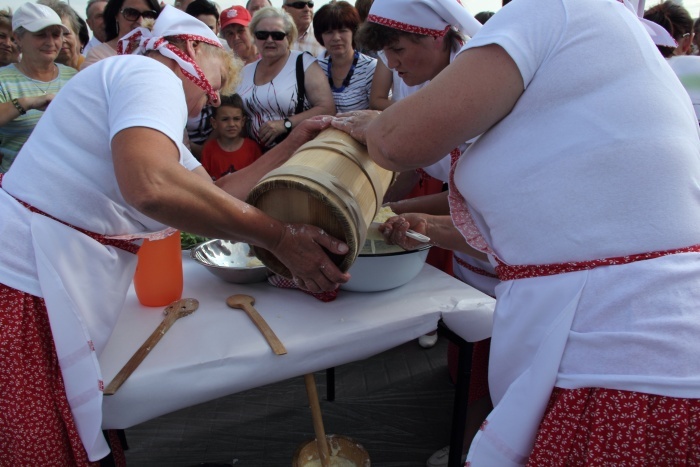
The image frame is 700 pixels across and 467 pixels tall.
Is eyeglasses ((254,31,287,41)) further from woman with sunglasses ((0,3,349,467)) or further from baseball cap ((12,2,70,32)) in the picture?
woman with sunglasses ((0,3,349,467))

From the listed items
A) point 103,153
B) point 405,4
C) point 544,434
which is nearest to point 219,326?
point 103,153

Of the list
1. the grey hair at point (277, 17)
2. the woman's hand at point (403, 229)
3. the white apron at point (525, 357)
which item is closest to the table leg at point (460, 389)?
the woman's hand at point (403, 229)

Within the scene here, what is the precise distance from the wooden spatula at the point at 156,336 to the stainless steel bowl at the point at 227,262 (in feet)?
0.58

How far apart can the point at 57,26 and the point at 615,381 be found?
14.8 ft

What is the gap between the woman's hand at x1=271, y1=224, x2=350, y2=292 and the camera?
4.84 ft

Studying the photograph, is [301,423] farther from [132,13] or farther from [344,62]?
[132,13]

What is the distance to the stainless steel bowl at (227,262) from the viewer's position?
78.6 inches

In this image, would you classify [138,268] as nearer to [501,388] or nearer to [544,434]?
[501,388]

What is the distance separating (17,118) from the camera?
12.3 feet

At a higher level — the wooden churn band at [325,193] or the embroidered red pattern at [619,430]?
the wooden churn band at [325,193]

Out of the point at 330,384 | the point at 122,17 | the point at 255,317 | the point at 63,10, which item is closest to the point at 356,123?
the point at 255,317

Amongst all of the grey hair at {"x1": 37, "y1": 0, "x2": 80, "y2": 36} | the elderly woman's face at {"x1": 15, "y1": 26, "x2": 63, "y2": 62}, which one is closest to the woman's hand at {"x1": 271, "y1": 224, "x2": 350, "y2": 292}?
the elderly woman's face at {"x1": 15, "y1": 26, "x2": 63, "y2": 62}

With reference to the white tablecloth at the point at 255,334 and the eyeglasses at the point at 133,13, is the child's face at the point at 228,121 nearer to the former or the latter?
the eyeglasses at the point at 133,13

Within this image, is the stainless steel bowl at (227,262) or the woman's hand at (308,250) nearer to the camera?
the woman's hand at (308,250)
